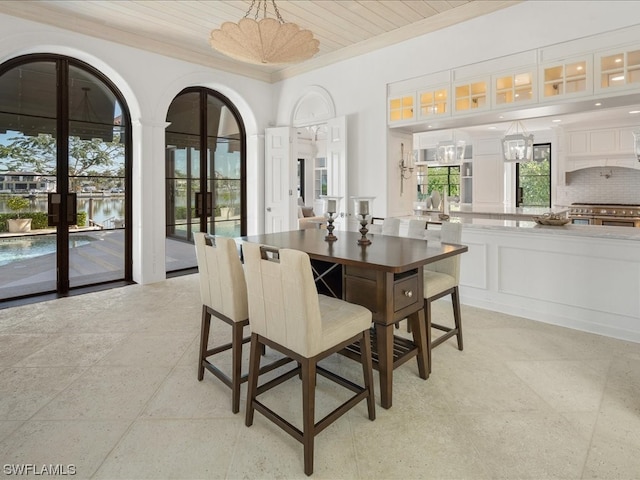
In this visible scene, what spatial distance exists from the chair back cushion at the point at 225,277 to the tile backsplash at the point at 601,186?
842cm

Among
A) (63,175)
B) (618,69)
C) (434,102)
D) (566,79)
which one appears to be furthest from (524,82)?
(63,175)

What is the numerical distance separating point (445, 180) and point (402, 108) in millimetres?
6239

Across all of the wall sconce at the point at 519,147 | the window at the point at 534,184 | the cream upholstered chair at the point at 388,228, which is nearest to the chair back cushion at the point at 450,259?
the cream upholstered chair at the point at 388,228

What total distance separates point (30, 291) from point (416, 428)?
4.60 m

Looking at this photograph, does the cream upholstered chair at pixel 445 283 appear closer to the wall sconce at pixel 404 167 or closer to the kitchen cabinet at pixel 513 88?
the kitchen cabinet at pixel 513 88

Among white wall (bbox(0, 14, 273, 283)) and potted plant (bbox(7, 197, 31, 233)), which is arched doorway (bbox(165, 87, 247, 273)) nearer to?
white wall (bbox(0, 14, 273, 283))

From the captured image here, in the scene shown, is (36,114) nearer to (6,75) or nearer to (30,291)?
(6,75)

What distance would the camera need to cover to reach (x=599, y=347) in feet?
10.0

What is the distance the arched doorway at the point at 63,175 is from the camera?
14.0 ft

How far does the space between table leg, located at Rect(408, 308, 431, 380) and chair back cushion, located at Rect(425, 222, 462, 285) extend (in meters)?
0.59

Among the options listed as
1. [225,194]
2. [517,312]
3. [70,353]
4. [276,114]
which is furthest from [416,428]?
[276,114]

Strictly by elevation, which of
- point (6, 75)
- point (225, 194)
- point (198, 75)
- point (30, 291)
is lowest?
point (30, 291)

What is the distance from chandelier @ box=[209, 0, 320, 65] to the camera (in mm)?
3078

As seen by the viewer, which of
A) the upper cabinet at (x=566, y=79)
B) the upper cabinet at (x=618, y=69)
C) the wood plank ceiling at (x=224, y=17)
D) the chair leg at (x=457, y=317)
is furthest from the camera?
the wood plank ceiling at (x=224, y=17)
